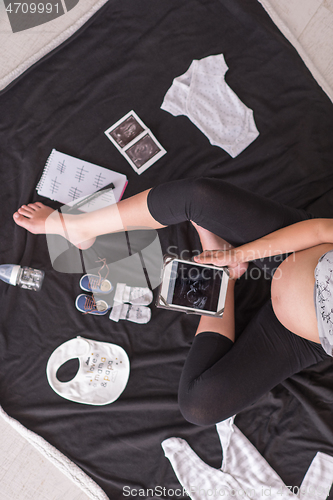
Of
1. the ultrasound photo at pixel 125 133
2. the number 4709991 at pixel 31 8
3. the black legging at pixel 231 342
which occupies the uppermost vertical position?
the number 4709991 at pixel 31 8

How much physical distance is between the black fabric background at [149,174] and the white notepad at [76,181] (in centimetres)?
4

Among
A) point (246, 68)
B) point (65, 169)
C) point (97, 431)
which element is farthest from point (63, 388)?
point (246, 68)

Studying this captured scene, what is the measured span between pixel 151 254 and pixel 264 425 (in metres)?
0.87

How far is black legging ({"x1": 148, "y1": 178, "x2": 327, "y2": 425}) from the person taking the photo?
1069mm

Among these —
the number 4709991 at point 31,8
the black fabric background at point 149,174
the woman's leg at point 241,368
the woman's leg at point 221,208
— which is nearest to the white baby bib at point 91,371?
the black fabric background at point 149,174

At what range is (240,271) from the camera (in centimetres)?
133

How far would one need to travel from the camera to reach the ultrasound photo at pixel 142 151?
1.53 m

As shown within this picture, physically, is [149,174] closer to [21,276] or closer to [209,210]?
[209,210]

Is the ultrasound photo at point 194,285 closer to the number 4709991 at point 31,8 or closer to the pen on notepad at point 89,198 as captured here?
the pen on notepad at point 89,198

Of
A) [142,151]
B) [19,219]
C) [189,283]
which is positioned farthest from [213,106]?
[19,219]

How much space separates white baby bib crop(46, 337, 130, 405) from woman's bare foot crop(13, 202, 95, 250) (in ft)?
1.41

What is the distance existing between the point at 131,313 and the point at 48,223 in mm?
524

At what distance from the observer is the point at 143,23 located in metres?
1.57

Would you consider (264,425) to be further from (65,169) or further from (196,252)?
(65,169)
